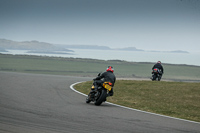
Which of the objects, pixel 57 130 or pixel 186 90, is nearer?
pixel 57 130

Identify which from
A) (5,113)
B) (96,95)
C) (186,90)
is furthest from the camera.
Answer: (186,90)

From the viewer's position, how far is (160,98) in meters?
19.8

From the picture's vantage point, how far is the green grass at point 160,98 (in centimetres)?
1590

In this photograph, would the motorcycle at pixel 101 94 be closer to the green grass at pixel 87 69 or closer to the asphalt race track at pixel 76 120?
the asphalt race track at pixel 76 120

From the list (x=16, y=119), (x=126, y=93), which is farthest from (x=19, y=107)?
(x=126, y=93)

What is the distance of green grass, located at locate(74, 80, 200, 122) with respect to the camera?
1590 cm

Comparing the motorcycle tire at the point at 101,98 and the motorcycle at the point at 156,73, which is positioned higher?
the motorcycle at the point at 156,73

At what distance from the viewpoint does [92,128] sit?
9.98m

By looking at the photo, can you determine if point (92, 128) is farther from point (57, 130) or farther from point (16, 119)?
point (16, 119)

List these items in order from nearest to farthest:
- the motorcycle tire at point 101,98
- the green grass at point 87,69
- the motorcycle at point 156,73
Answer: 1. the motorcycle tire at point 101,98
2. the motorcycle at point 156,73
3. the green grass at point 87,69

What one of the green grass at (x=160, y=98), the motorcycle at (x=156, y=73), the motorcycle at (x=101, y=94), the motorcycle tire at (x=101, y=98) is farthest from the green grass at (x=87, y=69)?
the motorcycle tire at (x=101, y=98)

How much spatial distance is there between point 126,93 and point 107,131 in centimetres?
1151

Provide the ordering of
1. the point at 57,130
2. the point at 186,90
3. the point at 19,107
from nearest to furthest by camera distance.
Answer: the point at 57,130, the point at 19,107, the point at 186,90

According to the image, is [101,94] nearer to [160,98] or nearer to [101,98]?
[101,98]
